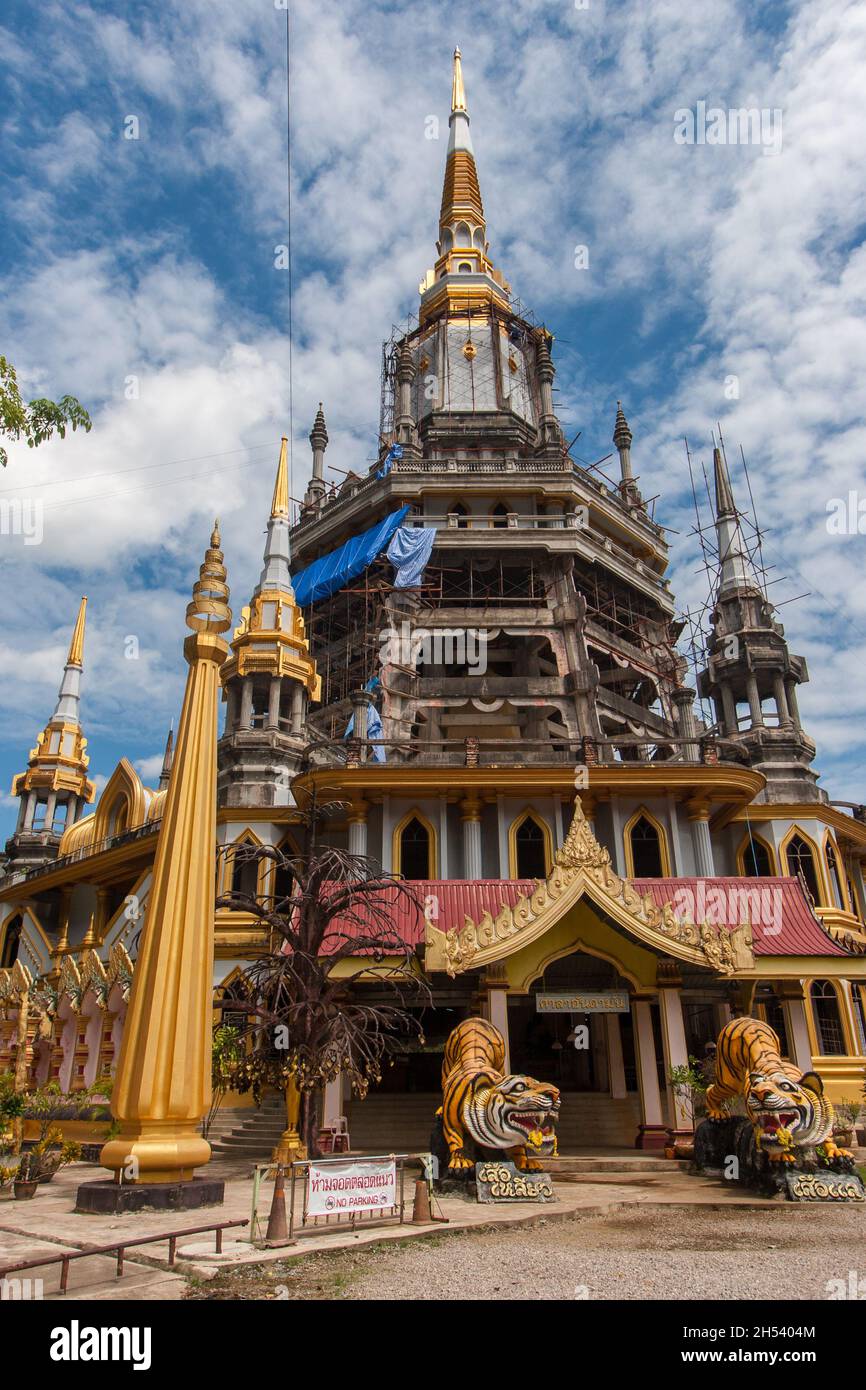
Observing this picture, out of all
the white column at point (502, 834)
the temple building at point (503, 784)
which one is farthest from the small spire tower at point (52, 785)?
the white column at point (502, 834)

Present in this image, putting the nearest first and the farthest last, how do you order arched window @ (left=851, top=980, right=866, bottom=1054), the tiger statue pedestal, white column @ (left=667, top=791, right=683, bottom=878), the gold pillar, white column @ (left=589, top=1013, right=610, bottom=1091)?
the tiger statue pedestal
the gold pillar
white column @ (left=589, top=1013, right=610, bottom=1091)
white column @ (left=667, top=791, right=683, bottom=878)
arched window @ (left=851, top=980, right=866, bottom=1054)

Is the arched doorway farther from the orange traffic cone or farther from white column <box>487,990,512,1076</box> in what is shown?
the orange traffic cone

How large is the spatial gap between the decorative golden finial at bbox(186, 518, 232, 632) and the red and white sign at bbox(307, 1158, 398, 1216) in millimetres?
8237

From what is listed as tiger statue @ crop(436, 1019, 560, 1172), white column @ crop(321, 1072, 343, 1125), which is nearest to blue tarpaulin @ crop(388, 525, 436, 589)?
white column @ crop(321, 1072, 343, 1125)

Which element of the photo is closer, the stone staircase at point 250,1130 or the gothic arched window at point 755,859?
the stone staircase at point 250,1130

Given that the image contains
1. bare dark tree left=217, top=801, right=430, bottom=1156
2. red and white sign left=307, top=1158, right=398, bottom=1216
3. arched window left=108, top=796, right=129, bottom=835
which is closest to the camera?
red and white sign left=307, top=1158, right=398, bottom=1216

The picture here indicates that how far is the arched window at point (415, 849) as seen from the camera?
91.8 feet

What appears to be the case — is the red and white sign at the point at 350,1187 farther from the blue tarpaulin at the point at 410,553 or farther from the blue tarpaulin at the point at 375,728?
the blue tarpaulin at the point at 410,553

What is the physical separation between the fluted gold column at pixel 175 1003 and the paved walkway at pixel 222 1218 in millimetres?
735

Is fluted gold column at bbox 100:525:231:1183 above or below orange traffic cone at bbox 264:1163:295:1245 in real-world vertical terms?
above

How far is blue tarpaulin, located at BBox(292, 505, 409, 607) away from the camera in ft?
133

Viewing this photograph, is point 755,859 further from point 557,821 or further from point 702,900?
point 702,900

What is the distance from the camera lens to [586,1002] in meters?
20.2
